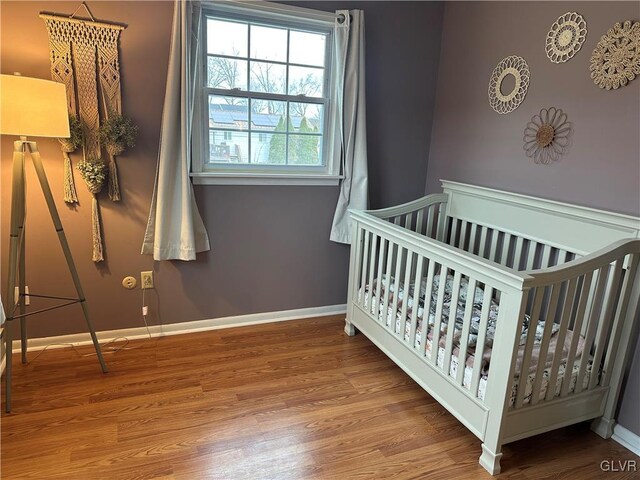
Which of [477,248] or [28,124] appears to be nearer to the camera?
[28,124]

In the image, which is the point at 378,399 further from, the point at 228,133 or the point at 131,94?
the point at 131,94

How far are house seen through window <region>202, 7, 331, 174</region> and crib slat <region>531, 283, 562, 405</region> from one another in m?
1.72

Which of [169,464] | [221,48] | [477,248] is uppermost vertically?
[221,48]

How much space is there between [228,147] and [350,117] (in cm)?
82

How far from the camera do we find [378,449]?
179 centimetres

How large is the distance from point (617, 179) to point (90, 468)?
8.29 feet

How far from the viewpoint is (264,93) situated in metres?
2.61

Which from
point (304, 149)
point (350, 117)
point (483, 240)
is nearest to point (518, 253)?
point (483, 240)

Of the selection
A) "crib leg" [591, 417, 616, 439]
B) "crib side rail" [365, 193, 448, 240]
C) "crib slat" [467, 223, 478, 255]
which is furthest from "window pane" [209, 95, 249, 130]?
"crib leg" [591, 417, 616, 439]

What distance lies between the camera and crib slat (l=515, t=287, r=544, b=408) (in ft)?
5.10

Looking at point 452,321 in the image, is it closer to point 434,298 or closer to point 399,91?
point 434,298

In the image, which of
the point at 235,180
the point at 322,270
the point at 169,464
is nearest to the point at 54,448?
the point at 169,464

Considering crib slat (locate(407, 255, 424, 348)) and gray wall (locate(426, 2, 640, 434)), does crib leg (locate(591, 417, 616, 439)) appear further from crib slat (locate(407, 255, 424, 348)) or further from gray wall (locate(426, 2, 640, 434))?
crib slat (locate(407, 255, 424, 348))

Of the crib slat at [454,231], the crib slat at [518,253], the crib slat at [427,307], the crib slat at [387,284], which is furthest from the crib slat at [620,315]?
the crib slat at [454,231]
